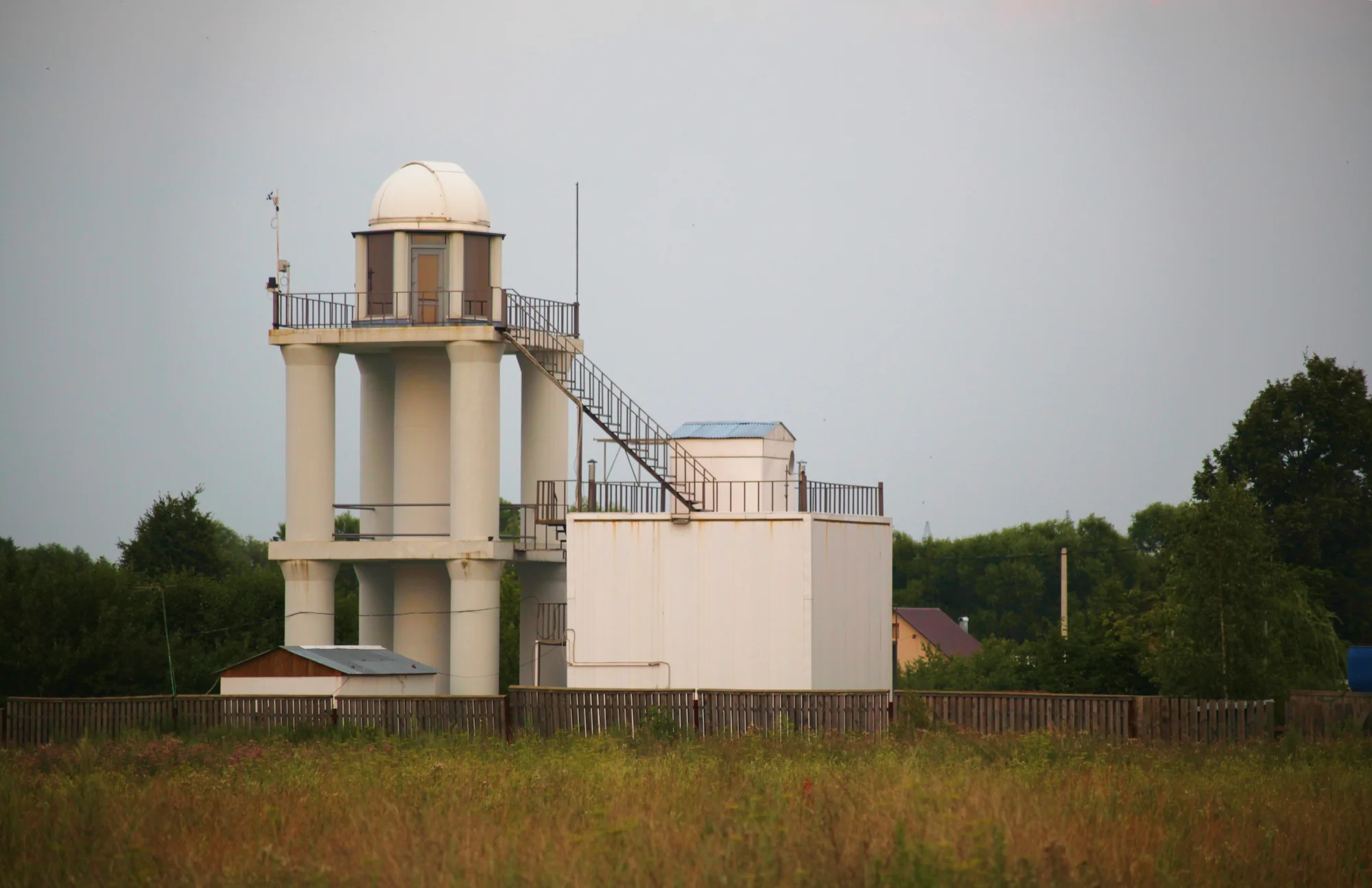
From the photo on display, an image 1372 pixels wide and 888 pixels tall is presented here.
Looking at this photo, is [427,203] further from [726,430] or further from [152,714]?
[152,714]

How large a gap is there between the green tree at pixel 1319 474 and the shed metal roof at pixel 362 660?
110ft

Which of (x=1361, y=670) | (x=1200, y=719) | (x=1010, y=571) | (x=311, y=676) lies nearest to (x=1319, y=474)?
(x=1361, y=670)

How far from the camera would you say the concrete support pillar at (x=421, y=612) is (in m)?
47.8

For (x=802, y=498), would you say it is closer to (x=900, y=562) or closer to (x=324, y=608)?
(x=324, y=608)

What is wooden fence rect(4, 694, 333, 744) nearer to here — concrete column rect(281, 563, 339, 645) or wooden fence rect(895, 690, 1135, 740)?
wooden fence rect(895, 690, 1135, 740)

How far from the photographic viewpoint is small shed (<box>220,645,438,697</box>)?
38781 millimetres

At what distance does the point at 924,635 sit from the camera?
4481 inches

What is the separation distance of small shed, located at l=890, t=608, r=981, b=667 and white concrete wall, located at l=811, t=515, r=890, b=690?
6663 cm

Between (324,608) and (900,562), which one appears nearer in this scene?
(324,608)

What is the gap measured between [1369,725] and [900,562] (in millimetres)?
107563

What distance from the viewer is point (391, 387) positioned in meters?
50.4

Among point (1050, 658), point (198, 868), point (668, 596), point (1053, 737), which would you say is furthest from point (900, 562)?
point (198, 868)

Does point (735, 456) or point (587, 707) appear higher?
point (735, 456)

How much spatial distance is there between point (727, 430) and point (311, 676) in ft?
37.3
